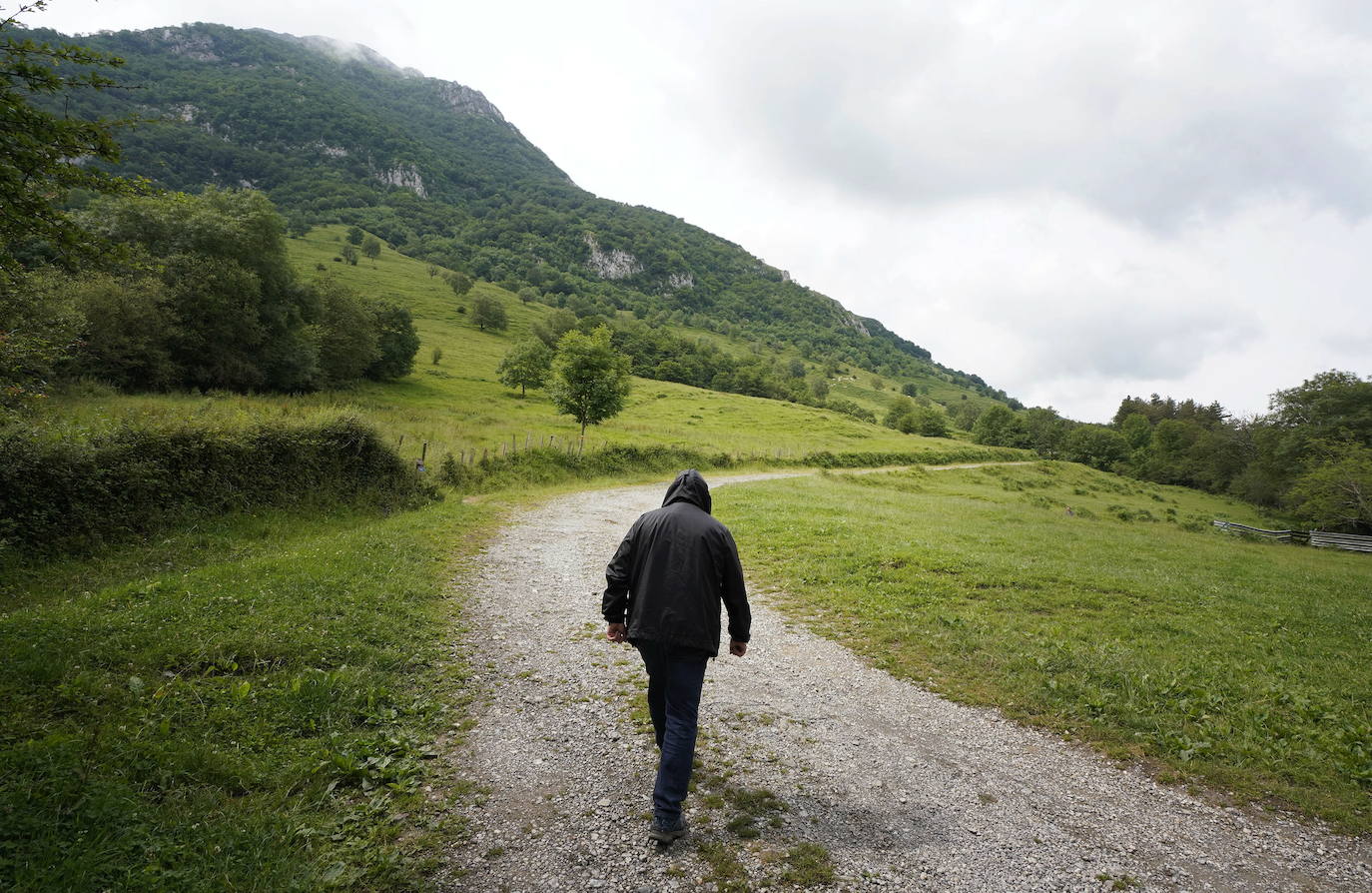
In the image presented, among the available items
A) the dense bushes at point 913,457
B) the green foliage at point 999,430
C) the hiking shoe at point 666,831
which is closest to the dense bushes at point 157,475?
the hiking shoe at point 666,831

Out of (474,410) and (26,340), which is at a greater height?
(26,340)

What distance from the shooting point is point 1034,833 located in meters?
5.05

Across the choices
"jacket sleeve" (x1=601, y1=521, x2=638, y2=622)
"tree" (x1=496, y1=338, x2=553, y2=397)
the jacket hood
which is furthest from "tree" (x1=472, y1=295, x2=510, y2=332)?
"jacket sleeve" (x1=601, y1=521, x2=638, y2=622)

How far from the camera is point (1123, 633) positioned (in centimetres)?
1039

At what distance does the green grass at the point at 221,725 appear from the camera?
12.7 ft

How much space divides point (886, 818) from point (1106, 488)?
3010 inches

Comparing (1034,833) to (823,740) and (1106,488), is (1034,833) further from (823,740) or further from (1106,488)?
(1106,488)

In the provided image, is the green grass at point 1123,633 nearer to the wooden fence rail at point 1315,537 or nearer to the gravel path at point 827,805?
the gravel path at point 827,805

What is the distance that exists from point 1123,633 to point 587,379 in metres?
35.1

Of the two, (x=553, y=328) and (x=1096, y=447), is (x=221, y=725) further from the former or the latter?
(x=1096, y=447)

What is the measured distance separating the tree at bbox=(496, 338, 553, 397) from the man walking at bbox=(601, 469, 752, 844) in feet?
216

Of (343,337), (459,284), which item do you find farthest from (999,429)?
(459,284)

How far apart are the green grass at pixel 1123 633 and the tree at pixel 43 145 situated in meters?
11.8

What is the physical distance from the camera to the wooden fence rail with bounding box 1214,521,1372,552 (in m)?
36.8
